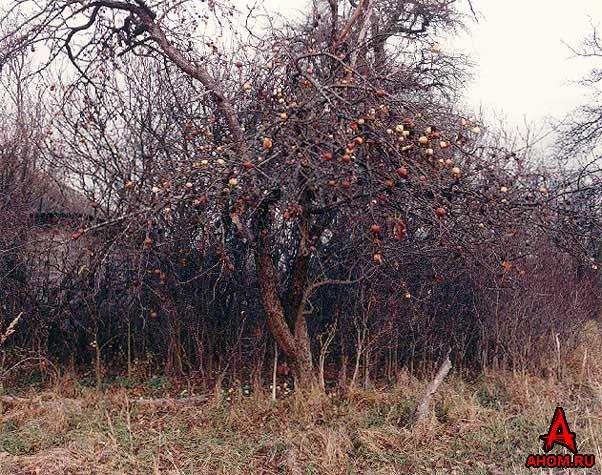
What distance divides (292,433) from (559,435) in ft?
6.59

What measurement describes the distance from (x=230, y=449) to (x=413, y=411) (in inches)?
61.6

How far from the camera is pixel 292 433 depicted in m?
4.55

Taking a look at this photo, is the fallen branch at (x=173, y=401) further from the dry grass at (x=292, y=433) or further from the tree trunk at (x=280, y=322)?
the tree trunk at (x=280, y=322)

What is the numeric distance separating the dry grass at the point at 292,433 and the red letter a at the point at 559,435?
78 millimetres

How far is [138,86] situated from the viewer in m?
6.33

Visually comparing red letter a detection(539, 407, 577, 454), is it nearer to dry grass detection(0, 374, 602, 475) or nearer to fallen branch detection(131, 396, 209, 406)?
dry grass detection(0, 374, 602, 475)

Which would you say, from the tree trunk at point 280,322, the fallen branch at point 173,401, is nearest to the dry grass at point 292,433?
the fallen branch at point 173,401

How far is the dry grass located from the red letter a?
0.26 feet

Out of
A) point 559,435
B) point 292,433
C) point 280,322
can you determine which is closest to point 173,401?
point 280,322

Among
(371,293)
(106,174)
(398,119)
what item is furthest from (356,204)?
(106,174)

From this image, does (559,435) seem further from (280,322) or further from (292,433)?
(280,322)

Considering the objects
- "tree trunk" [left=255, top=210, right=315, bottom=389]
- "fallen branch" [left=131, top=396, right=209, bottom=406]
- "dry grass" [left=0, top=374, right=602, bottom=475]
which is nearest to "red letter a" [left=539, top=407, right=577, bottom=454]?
"dry grass" [left=0, top=374, right=602, bottom=475]

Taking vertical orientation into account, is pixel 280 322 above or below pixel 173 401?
above

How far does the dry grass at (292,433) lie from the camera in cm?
411
